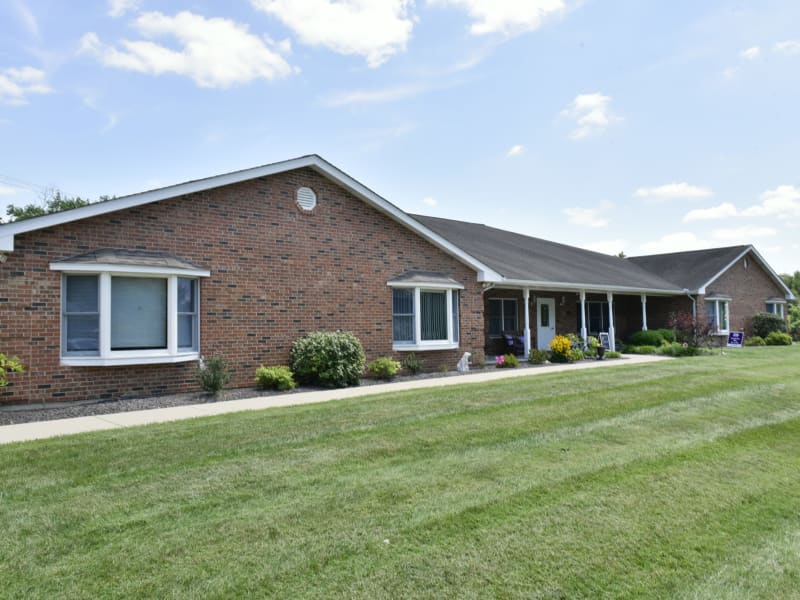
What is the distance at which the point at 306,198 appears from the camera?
12547 mm

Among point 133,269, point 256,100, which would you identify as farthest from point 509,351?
point 133,269

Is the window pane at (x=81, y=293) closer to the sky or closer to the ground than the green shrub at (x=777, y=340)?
closer to the sky

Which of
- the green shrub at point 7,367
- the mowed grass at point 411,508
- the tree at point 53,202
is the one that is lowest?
the mowed grass at point 411,508

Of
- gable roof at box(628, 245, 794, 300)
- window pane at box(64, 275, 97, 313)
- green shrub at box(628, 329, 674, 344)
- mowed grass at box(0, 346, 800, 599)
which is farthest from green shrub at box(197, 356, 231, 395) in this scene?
gable roof at box(628, 245, 794, 300)

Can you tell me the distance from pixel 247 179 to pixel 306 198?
146 centimetres

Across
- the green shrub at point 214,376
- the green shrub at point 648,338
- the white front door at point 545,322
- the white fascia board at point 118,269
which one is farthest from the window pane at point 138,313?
the green shrub at point 648,338

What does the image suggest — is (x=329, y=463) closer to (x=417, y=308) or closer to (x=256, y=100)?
(x=417, y=308)

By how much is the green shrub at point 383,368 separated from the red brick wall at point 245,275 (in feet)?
1.51

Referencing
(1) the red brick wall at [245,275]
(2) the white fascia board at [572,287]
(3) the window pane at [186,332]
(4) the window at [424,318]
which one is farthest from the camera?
(2) the white fascia board at [572,287]

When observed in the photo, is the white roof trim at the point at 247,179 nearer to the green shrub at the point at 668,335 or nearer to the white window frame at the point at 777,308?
the green shrub at the point at 668,335

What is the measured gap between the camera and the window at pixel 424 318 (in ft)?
46.0

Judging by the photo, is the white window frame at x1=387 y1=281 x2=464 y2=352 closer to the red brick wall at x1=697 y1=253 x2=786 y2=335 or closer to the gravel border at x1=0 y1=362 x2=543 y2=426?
the gravel border at x1=0 y1=362 x2=543 y2=426

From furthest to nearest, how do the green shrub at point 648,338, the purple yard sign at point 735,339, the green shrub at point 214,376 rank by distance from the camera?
the purple yard sign at point 735,339
the green shrub at point 648,338
the green shrub at point 214,376

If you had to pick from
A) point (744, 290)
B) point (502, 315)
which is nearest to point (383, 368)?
point (502, 315)
